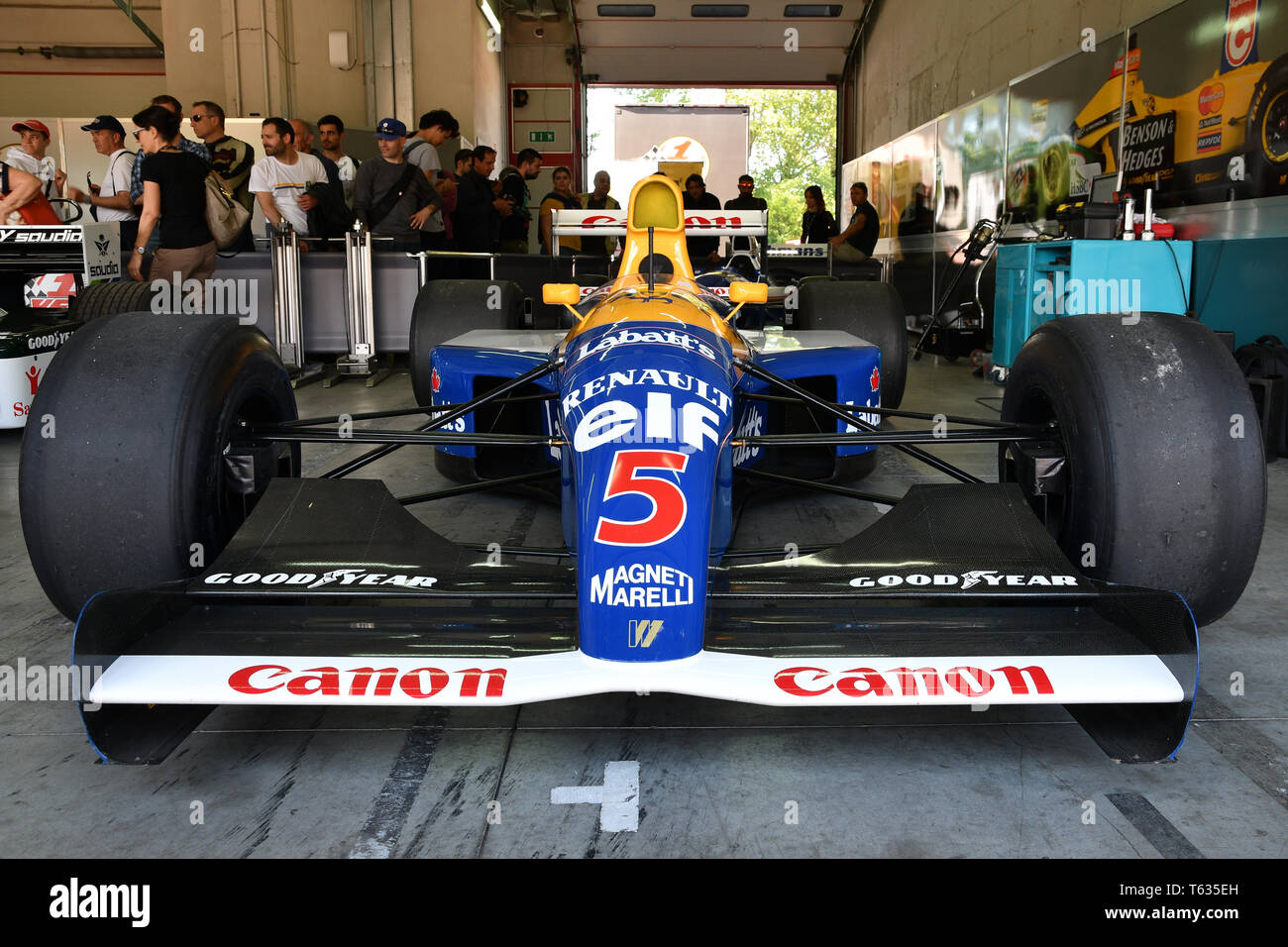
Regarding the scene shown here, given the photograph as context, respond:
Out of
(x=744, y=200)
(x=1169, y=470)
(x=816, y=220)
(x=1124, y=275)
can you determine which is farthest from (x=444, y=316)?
(x=816, y=220)

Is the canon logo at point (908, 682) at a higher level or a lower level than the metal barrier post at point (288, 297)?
lower

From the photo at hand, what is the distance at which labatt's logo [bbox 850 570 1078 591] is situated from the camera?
2268 mm

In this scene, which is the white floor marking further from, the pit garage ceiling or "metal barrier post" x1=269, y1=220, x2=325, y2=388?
the pit garage ceiling

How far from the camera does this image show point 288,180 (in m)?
8.72

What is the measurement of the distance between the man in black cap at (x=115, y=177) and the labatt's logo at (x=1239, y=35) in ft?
22.9

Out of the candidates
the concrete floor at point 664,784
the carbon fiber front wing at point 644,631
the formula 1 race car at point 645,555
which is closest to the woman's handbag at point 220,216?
the formula 1 race car at point 645,555

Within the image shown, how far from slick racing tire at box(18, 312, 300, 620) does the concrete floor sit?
0.34 m

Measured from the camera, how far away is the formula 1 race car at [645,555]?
1.95 m

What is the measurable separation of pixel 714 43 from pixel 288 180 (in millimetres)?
12288

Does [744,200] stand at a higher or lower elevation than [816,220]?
higher

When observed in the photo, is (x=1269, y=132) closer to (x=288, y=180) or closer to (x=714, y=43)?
(x=288, y=180)

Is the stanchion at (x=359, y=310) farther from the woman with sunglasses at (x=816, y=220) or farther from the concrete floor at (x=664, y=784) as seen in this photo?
the woman with sunglasses at (x=816, y=220)
